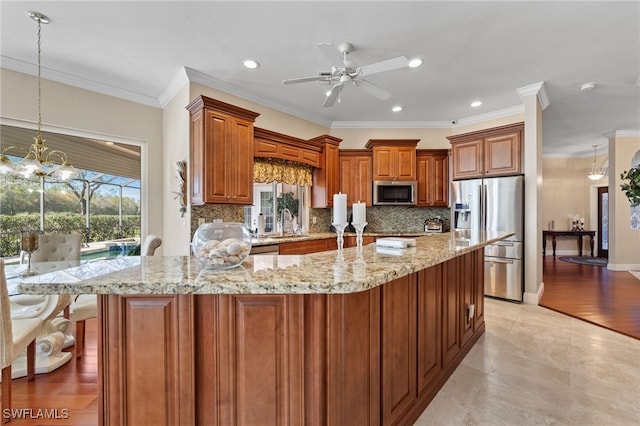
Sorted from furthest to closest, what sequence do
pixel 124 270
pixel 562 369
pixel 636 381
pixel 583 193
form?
pixel 583 193 < pixel 562 369 < pixel 636 381 < pixel 124 270

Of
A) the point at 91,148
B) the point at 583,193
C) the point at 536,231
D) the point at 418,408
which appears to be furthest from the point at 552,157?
the point at 91,148

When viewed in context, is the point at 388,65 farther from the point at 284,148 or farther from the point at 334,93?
the point at 284,148

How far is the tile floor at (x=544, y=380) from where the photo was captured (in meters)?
1.86

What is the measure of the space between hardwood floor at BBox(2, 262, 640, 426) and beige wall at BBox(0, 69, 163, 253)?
74.6 inches

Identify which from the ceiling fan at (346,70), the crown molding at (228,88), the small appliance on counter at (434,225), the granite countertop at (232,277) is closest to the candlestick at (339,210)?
the granite countertop at (232,277)

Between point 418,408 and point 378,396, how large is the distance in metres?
0.56

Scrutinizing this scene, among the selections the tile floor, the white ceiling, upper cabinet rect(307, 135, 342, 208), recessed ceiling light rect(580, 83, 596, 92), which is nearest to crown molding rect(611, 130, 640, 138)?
the white ceiling

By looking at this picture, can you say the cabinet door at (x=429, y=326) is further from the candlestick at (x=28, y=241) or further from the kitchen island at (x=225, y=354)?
the candlestick at (x=28, y=241)

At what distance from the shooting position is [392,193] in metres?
5.34

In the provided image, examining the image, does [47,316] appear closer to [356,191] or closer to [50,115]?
[50,115]

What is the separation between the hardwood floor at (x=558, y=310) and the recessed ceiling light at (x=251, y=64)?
3.29 meters

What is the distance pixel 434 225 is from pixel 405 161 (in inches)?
49.8

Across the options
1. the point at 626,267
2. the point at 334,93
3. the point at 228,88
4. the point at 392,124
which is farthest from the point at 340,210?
the point at 626,267

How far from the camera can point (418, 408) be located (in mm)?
1847
